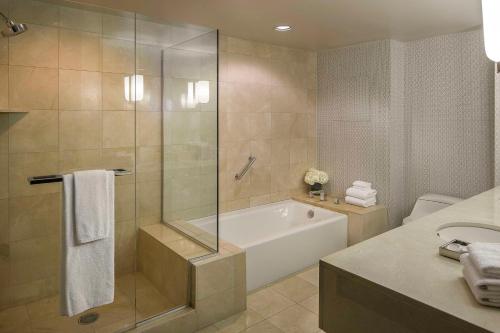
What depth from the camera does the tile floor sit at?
2.47 metres

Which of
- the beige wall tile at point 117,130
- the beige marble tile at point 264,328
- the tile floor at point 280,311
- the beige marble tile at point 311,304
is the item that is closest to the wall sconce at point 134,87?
the beige wall tile at point 117,130

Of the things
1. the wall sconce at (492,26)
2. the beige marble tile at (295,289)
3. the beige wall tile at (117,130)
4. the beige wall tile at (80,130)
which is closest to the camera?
the wall sconce at (492,26)

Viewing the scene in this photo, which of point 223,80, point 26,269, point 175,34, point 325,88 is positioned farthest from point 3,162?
point 325,88

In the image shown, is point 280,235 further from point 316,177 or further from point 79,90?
point 79,90

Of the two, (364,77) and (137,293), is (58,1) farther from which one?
(364,77)

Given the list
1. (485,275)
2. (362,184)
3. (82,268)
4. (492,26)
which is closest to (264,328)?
(82,268)

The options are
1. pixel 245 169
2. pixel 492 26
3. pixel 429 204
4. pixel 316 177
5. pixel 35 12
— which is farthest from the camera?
pixel 316 177

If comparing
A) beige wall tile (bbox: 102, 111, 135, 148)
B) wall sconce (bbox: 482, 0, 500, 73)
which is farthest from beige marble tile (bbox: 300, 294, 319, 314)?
wall sconce (bbox: 482, 0, 500, 73)

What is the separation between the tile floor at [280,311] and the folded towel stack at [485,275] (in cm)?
160

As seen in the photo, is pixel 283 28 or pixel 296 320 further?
pixel 283 28

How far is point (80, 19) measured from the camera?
7.33 ft

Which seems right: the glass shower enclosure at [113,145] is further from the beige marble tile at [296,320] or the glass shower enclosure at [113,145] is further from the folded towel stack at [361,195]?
the folded towel stack at [361,195]

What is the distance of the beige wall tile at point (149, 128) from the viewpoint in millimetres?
2762

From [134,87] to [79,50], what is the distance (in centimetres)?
45
